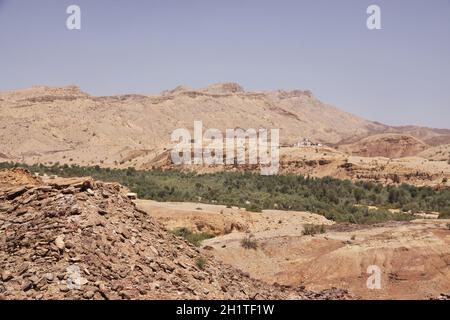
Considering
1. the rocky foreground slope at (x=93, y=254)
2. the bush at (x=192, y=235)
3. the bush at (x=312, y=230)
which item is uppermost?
the rocky foreground slope at (x=93, y=254)

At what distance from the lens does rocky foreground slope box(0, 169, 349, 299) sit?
27.7 feet

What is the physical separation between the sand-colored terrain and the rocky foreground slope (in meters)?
3.54

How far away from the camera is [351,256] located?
53.1 feet

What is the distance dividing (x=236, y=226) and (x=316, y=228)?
10.9 feet

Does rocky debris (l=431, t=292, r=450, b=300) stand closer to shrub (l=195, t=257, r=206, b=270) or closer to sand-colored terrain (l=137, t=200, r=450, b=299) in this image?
sand-colored terrain (l=137, t=200, r=450, b=299)

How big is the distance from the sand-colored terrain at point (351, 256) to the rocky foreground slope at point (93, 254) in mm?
3537

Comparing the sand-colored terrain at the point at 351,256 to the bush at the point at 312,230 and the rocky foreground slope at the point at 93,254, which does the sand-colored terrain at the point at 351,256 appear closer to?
the bush at the point at 312,230

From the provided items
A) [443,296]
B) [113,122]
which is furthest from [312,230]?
[113,122]

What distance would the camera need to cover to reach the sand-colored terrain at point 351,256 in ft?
48.9

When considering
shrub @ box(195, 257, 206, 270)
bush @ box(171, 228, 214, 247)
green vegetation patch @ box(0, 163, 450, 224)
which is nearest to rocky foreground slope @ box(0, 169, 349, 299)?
shrub @ box(195, 257, 206, 270)

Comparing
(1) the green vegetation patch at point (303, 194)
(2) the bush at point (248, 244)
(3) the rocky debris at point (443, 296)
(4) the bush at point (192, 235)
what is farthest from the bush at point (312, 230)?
(3) the rocky debris at point (443, 296)

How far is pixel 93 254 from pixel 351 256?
9.12m
